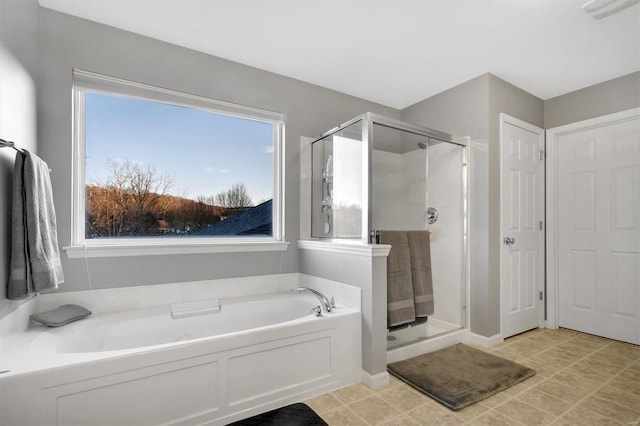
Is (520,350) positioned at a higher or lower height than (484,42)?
lower

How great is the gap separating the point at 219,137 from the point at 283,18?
111 cm

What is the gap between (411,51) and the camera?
256 cm

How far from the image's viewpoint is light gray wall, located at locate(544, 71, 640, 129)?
2.81 metres

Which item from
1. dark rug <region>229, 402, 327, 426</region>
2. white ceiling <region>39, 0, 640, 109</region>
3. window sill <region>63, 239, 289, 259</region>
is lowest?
dark rug <region>229, 402, 327, 426</region>

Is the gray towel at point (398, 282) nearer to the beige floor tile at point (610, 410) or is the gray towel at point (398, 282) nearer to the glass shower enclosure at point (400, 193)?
the glass shower enclosure at point (400, 193)

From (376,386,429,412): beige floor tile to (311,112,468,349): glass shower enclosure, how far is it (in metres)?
0.40

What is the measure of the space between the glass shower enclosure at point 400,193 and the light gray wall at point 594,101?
4.02 feet

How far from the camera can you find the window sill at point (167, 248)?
7.06 ft

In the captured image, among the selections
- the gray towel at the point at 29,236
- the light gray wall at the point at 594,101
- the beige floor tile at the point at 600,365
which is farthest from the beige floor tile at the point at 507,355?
the gray towel at the point at 29,236

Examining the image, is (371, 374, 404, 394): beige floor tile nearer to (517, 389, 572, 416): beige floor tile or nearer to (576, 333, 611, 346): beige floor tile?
(517, 389, 572, 416): beige floor tile

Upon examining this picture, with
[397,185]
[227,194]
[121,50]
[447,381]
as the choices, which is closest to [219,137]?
[227,194]

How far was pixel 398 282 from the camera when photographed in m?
2.40

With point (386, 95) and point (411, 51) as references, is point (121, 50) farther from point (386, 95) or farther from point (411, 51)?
point (386, 95)

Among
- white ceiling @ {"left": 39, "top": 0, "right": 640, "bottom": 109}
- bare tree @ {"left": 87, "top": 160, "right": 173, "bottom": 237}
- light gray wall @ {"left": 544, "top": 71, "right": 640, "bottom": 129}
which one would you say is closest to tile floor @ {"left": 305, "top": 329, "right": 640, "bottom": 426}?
bare tree @ {"left": 87, "top": 160, "right": 173, "bottom": 237}
